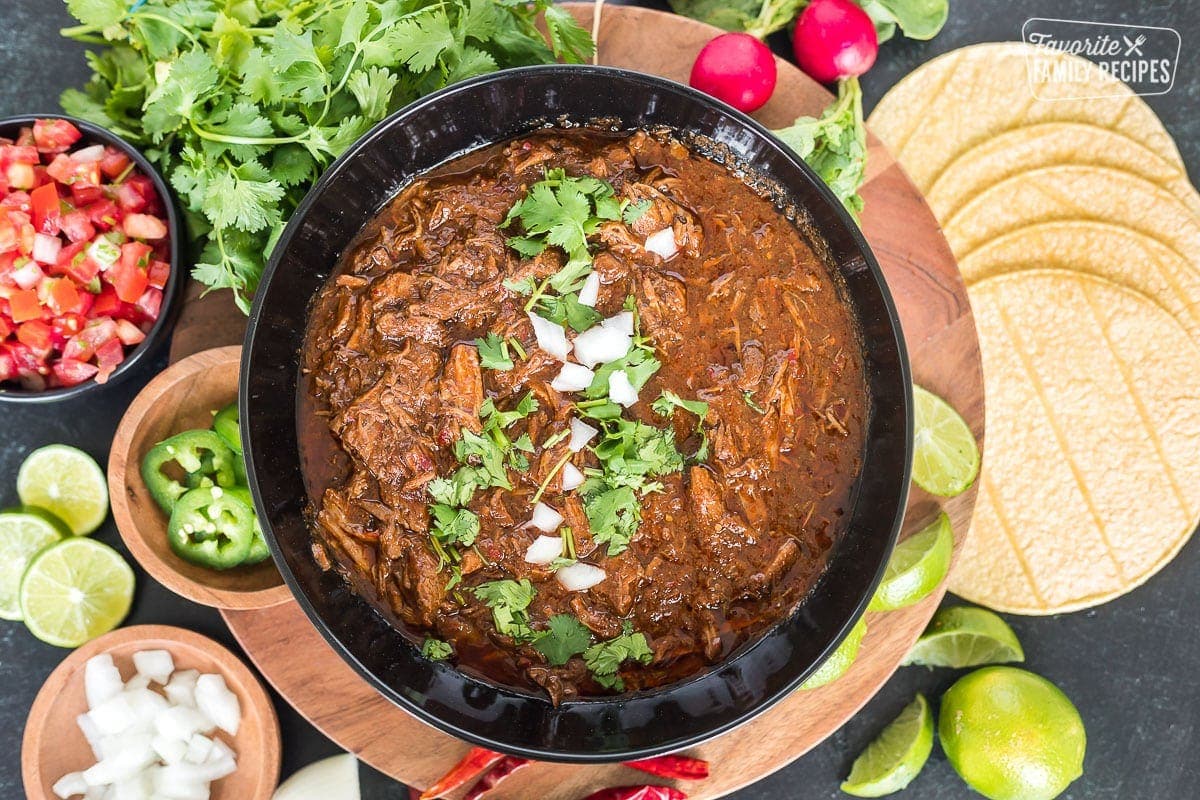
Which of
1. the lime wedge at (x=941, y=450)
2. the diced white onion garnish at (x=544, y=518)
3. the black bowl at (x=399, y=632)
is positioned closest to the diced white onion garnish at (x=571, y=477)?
the diced white onion garnish at (x=544, y=518)

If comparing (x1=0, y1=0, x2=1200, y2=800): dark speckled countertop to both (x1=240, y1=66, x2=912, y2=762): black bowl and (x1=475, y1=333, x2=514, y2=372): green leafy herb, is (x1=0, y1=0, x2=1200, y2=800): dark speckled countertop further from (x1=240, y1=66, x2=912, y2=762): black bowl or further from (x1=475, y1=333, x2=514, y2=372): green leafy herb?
(x1=475, y1=333, x2=514, y2=372): green leafy herb

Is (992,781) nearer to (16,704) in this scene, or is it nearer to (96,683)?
(96,683)

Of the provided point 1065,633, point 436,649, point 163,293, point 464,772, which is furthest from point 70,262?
point 1065,633

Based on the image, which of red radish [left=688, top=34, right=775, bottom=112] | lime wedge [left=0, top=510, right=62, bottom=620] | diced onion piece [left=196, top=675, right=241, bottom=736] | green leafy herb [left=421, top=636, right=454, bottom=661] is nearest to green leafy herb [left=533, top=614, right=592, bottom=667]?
green leafy herb [left=421, top=636, right=454, bottom=661]

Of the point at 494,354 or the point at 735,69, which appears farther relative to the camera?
the point at 735,69

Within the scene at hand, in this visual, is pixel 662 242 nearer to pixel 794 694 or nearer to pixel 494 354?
pixel 494 354

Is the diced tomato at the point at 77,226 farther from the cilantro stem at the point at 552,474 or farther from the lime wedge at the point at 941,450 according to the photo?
the lime wedge at the point at 941,450
